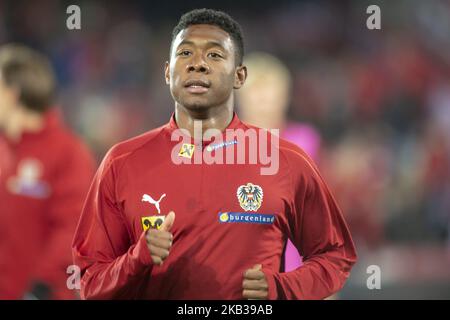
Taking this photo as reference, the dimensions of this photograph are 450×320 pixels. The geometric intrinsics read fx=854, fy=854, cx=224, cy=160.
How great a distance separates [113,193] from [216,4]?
259 inches

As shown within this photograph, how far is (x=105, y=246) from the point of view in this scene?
110 inches

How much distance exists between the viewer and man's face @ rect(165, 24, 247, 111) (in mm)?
2814

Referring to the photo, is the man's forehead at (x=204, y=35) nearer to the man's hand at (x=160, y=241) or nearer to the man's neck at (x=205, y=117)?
the man's neck at (x=205, y=117)

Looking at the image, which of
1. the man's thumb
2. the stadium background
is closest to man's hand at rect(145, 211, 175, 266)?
the man's thumb

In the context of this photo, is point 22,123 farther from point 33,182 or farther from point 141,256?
point 141,256

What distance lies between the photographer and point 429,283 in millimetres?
6863

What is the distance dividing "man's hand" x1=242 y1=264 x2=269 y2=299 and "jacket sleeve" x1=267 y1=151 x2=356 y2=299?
0.65 ft

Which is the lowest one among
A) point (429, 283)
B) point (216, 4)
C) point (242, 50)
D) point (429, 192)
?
point (429, 283)

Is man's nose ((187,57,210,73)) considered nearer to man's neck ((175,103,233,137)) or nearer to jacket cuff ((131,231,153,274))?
man's neck ((175,103,233,137))

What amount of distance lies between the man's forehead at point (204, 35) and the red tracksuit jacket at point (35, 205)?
2193 mm

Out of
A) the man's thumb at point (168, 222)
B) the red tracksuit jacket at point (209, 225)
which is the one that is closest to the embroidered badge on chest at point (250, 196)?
the red tracksuit jacket at point (209, 225)

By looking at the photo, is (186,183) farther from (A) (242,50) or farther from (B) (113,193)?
(A) (242,50)

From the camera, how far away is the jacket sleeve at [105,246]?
8.81 feet

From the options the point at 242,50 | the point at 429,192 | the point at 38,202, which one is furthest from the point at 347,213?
the point at 242,50
